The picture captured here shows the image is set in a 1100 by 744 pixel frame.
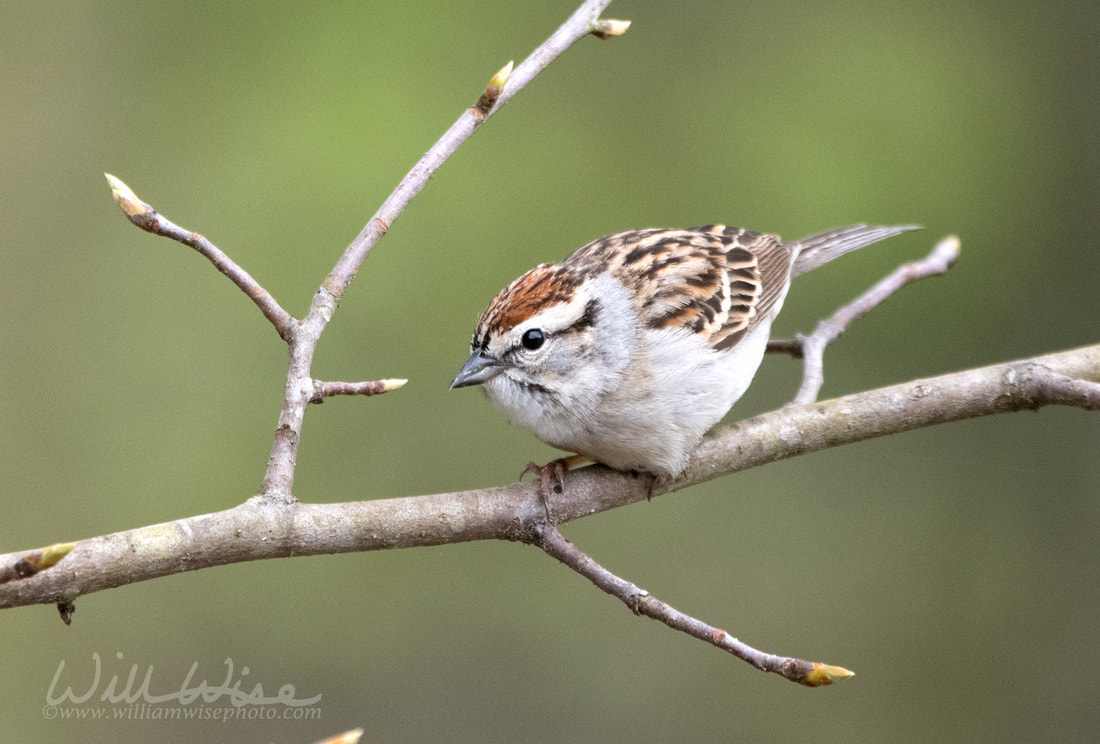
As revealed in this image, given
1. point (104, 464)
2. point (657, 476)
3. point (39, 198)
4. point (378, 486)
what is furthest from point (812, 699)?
point (39, 198)

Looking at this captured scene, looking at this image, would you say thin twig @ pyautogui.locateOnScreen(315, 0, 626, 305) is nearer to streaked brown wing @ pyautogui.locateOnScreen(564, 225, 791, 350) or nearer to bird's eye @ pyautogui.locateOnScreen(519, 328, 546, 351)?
bird's eye @ pyautogui.locateOnScreen(519, 328, 546, 351)

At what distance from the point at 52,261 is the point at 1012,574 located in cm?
465

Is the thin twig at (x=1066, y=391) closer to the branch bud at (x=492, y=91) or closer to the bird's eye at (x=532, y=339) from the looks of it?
the bird's eye at (x=532, y=339)

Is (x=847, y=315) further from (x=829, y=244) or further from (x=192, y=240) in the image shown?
(x=192, y=240)

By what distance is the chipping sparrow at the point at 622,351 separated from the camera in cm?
338

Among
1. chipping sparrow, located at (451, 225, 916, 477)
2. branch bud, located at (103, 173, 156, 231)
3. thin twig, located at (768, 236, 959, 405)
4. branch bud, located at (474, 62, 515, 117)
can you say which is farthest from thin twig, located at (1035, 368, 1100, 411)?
branch bud, located at (103, 173, 156, 231)

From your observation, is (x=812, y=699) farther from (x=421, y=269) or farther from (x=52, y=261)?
(x=52, y=261)

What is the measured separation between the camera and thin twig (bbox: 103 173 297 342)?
101 inches

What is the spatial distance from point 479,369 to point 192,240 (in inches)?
39.0

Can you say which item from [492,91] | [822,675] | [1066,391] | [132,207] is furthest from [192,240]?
[1066,391]

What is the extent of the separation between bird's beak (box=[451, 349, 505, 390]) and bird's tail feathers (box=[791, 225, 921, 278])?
5.56 ft

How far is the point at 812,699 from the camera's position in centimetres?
538

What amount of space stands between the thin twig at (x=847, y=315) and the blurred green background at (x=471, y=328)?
1.23m

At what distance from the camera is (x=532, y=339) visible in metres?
3.42
